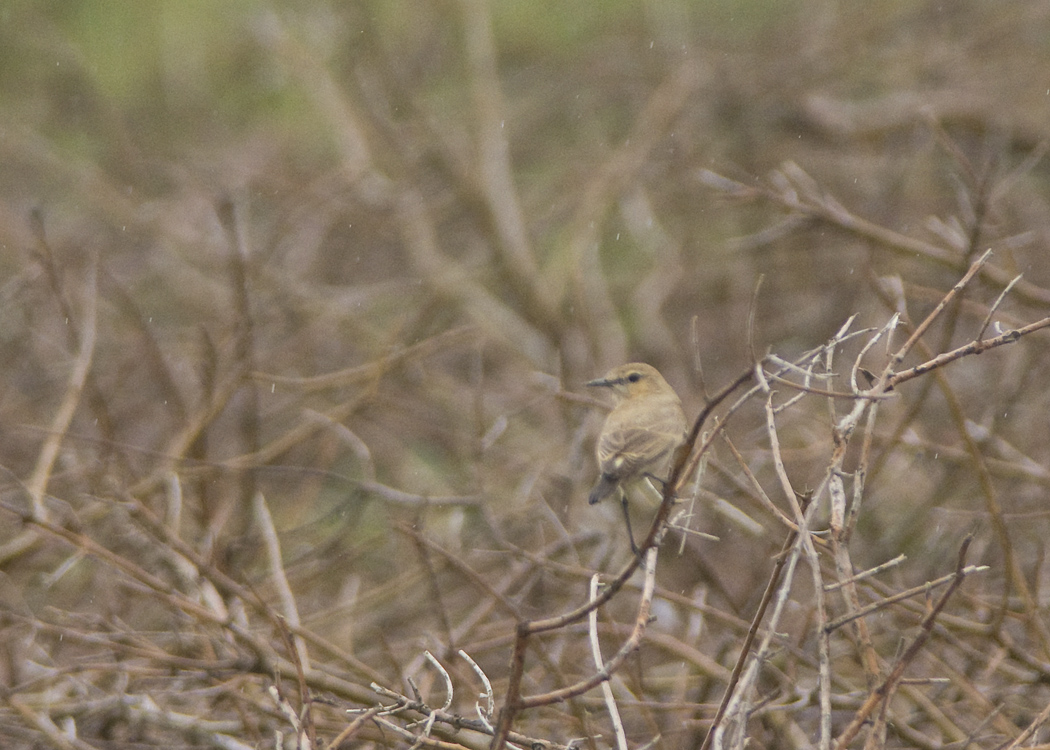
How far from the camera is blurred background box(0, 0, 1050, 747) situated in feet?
14.2

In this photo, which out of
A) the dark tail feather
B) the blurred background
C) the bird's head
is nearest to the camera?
the dark tail feather

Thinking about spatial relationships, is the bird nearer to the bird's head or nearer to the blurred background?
the bird's head

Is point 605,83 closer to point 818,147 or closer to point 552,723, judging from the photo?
point 818,147

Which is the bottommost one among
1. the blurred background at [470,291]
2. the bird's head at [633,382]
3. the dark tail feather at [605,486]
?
the blurred background at [470,291]

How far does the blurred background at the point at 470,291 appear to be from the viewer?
4.33 meters

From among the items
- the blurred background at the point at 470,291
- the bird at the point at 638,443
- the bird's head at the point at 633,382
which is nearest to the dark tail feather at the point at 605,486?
the bird at the point at 638,443

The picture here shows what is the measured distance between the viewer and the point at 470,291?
24.3ft

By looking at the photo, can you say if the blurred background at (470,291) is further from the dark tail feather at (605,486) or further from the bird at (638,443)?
the dark tail feather at (605,486)

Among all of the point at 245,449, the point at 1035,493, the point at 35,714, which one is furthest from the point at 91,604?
the point at 1035,493

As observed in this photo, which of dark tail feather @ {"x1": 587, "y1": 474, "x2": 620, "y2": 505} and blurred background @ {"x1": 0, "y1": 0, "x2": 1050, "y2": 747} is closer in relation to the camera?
dark tail feather @ {"x1": 587, "y1": 474, "x2": 620, "y2": 505}

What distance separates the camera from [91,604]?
202 inches

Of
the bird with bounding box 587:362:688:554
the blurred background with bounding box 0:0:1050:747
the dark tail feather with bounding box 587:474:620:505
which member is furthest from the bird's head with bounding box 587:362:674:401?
the dark tail feather with bounding box 587:474:620:505

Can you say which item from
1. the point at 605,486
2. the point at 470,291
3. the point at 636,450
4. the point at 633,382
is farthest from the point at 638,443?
the point at 470,291

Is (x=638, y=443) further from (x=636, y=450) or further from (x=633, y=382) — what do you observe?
(x=633, y=382)
